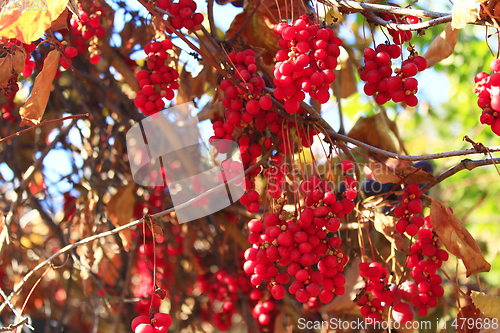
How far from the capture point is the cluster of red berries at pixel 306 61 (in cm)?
56

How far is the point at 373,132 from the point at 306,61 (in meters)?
0.68

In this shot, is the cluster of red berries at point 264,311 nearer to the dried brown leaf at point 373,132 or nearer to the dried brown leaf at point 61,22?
the dried brown leaf at point 373,132

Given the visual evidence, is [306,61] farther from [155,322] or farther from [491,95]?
[155,322]

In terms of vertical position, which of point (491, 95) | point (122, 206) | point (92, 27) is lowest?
point (122, 206)

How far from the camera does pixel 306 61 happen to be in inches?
21.8

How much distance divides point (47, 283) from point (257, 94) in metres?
1.48

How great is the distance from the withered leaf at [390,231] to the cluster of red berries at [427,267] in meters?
0.03

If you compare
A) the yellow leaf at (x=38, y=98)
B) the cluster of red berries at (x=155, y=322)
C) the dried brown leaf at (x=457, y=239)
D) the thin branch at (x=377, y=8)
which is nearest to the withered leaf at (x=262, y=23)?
the thin branch at (x=377, y=8)

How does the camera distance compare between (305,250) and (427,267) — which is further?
(427,267)

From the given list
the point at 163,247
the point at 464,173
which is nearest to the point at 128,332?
the point at 163,247

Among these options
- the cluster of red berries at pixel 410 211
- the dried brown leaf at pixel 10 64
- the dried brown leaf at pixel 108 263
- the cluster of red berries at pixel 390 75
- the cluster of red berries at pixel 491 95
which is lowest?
the dried brown leaf at pixel 108 263

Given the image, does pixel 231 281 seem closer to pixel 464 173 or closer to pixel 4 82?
pixel 4 82
